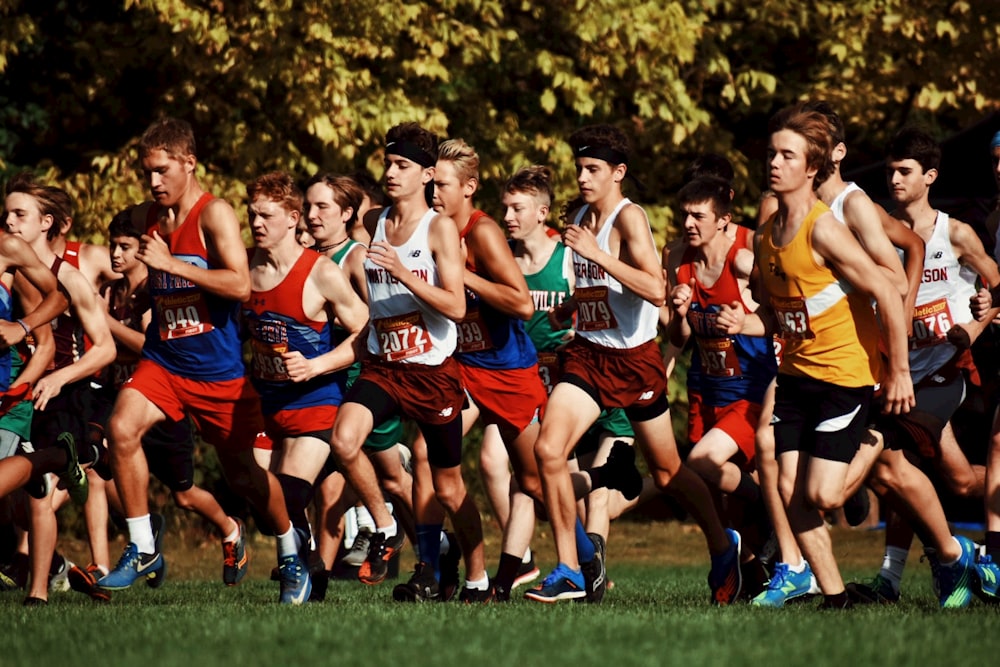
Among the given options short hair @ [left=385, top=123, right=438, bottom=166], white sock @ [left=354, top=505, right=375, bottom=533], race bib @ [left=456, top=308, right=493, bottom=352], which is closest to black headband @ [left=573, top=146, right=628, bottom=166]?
short hair @ [left=385, top=123, right=438, bottom=166]

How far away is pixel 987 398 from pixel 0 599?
864 centimetres

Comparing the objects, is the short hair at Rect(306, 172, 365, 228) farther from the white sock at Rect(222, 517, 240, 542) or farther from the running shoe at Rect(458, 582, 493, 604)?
the running shoe at Rect(458, 582, 493, 604)

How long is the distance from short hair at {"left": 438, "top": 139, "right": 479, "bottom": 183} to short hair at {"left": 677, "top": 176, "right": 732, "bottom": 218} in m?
1.23

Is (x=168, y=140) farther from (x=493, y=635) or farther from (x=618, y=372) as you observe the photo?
(x=493, y=635)

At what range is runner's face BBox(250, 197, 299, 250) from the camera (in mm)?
9031

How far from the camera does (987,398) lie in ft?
47.1

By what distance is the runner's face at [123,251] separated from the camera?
10.7m

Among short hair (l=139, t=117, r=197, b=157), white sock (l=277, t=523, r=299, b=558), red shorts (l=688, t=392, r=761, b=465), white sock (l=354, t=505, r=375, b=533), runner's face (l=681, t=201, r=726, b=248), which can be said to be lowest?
white sock (l=354, t=505, r=375, b=533)

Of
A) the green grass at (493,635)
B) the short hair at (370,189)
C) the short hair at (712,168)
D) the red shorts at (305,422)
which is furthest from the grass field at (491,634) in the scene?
the short hair at (370,189)

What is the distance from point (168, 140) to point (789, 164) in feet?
11.0

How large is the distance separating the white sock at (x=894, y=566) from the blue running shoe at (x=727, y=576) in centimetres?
80

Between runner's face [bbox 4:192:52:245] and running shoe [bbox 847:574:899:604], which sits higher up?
runner's face [bbox 4:192:52:245]

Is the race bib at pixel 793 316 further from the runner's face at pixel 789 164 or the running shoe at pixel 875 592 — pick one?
the running shoe at pixel 875 592

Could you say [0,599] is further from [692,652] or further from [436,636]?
[692,652]
